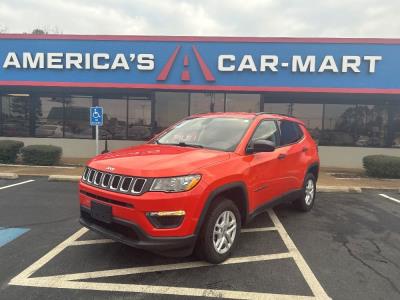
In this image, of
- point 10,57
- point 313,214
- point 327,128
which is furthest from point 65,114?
point 313,214

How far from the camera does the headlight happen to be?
3.50 metres

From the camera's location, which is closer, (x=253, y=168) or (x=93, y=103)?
(x=253, y=168)

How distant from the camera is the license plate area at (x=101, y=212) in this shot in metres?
3.69

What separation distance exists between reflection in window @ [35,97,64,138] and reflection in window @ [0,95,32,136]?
547 mm

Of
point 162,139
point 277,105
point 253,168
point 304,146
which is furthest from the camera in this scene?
point 277,105

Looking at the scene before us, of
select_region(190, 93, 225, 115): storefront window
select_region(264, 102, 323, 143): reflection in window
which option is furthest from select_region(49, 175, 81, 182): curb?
select_region(264, 102, 323, 143): reflection in window

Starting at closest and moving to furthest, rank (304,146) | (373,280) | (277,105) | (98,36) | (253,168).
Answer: (373,280) → (253,168) → (304,146) → (98,36) → (277,105)

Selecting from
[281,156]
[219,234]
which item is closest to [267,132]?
[281,156]

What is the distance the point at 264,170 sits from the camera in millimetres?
4762

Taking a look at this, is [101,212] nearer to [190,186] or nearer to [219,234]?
[190,186]

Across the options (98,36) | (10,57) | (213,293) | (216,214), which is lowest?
(213,293)

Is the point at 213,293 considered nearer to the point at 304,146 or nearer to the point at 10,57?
the point at 304,146

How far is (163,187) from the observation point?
3.50m

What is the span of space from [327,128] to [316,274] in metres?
11.7
